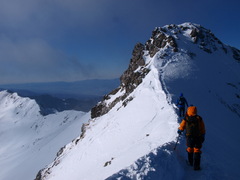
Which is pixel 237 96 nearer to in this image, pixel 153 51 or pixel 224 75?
pixel 224 75

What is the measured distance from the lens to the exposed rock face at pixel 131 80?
131 ft

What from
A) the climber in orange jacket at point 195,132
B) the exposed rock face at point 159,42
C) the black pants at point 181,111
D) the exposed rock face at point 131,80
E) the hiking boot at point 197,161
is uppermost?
the exposed rock face at point 159,42

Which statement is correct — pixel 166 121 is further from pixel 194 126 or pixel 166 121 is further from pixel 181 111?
pixel 194 126

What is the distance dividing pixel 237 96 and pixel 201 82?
6843 mm

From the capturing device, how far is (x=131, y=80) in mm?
42000

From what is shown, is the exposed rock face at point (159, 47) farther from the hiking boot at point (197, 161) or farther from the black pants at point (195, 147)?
the hiking boot at point (197, 161)

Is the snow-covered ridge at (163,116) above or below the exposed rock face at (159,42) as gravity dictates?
below

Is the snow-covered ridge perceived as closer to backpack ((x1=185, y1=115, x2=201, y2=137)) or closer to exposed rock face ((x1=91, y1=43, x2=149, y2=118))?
exposed rock face ((x1=91, y1=43, x2=149, y2=118))

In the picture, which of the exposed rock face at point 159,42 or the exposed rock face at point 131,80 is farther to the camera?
the exposed rock face at point 159,42

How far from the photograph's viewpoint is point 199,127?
28.8ft

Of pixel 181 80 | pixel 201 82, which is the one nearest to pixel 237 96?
pixel 201 82

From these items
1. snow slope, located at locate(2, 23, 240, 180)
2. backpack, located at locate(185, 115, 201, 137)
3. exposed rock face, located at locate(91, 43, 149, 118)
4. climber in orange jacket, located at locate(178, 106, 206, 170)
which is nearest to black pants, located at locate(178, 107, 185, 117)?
snow slope, located at locate(2, 23, 240, 180)

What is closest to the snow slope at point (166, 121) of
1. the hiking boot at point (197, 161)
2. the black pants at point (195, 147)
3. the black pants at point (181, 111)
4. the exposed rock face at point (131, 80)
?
the hiking boot at point (197, 161)

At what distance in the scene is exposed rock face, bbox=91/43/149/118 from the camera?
131 feet
